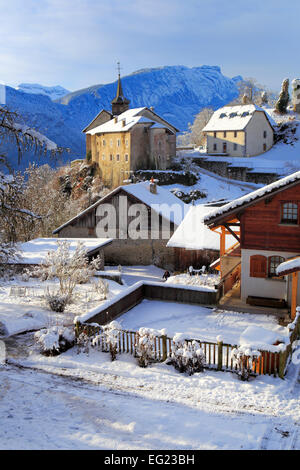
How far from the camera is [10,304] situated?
1850cm

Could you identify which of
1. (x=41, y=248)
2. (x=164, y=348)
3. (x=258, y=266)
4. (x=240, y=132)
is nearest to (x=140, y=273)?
(x=41, y=248)

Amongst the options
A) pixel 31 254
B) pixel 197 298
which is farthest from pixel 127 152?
pixel 197 298

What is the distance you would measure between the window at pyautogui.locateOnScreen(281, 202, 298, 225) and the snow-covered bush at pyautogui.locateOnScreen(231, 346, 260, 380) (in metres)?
7.73

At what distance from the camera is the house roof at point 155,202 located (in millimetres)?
35219

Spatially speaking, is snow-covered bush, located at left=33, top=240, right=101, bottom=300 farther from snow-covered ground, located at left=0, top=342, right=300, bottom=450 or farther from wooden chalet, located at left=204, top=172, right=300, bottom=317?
snow-covered ground, located at left=0, top=342, right=300, bottom=450

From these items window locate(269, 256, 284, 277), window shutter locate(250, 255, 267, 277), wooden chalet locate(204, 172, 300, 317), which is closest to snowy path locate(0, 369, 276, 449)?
wooden chalet locate(204, 172, 300, 317)

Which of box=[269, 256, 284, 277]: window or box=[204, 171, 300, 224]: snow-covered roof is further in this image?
box=[269, 256, 284, 277]: window

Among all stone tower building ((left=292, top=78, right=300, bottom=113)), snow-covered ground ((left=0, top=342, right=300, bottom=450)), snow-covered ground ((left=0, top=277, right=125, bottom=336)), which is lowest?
snow-covered ground ((left=0, top=342, right=300, bottom=450))

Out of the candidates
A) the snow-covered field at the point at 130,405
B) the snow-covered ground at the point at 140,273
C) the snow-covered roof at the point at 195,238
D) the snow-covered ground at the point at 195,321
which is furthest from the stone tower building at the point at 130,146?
the snow-covered field at the point at 130,405

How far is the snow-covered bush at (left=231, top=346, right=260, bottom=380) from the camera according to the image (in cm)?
1227

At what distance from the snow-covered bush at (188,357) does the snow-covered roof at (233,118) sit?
59453mm

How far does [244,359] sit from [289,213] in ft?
26.9

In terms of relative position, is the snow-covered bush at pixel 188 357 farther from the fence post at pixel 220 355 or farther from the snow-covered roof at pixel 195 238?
the snow-covered roof at pixel 195 238

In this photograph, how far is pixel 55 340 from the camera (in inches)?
543
